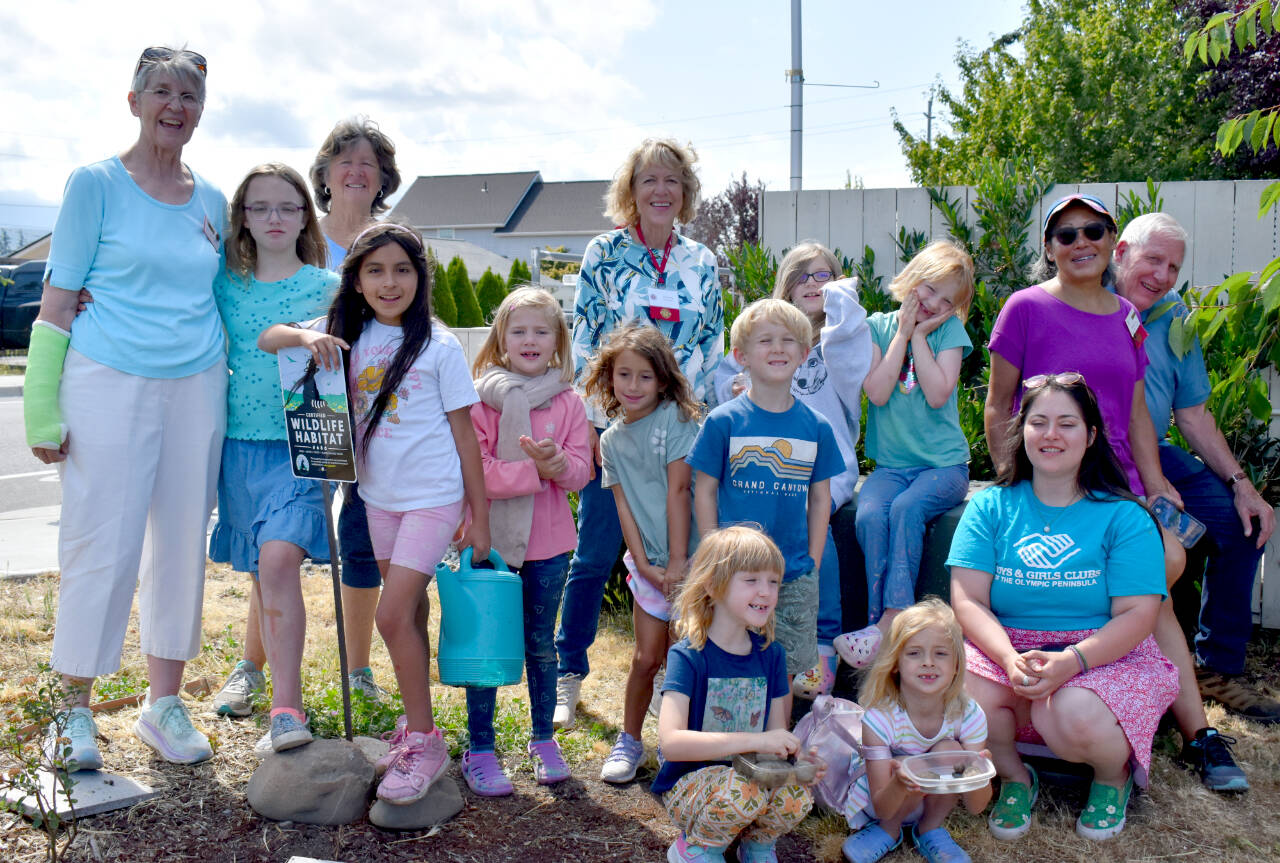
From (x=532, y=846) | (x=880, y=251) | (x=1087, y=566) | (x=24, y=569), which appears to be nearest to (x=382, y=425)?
(x=532, y=846)

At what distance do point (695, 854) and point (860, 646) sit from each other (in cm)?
107

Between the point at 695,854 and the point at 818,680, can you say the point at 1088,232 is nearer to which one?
the point at 818,680

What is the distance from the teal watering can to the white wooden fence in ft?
11.8

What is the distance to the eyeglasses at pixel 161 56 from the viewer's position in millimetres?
3129

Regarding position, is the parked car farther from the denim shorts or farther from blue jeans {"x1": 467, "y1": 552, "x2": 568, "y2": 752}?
blue jeans {"x1": 467, "y1": 552, "x2": 568, "y2": 752}

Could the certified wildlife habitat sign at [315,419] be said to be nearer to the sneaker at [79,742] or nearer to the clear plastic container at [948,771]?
the sneaker at [79,742]

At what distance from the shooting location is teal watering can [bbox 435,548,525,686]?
305 centimetres

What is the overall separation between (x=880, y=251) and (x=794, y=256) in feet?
7.05

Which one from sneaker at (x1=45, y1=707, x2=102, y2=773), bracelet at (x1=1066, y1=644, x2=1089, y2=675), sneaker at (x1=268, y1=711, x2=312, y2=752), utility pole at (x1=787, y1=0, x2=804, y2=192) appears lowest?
sneaker at (x1=45, y1=707, x2=102, y2=773)

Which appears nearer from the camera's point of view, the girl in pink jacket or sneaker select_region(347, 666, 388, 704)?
the girl in pink jacket

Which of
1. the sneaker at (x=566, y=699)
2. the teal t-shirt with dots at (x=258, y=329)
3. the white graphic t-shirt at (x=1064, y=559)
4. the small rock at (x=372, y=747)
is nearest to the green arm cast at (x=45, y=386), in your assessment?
the teal t-shirt with dots at (x=258, y=329)

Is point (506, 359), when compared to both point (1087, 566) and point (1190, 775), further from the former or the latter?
point (1190, 775)

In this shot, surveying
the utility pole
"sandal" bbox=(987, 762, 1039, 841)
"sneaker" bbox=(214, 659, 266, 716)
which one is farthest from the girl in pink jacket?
the utility pole

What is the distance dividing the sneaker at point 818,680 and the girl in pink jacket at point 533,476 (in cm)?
88
